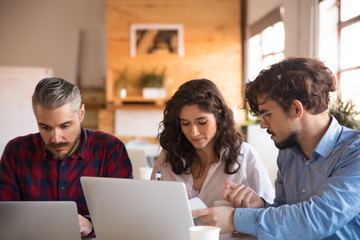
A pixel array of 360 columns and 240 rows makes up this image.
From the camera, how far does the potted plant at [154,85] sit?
21.6 ft

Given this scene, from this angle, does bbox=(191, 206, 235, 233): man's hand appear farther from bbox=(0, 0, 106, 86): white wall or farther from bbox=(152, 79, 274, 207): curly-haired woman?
bbox=(0, 0, 106, 86): white wall

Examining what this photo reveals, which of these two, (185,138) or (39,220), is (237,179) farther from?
(39,220)

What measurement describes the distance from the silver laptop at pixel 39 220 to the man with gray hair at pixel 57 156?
479mm

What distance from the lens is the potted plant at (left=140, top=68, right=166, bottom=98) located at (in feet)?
21.6

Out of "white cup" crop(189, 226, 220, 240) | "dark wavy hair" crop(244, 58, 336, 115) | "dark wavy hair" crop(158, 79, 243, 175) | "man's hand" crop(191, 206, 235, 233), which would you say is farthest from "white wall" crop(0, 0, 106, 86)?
"white cup" crop(189, 226, 220, 240)

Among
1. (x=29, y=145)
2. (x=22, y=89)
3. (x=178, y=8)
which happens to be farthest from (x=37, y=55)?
(x=29, y=145)

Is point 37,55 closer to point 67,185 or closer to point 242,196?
point 67,185

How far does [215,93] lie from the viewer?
2.27m

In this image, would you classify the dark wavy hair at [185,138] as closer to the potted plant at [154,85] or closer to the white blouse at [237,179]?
the white blouse at [237,179]

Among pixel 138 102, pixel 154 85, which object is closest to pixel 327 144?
pixel 154 85

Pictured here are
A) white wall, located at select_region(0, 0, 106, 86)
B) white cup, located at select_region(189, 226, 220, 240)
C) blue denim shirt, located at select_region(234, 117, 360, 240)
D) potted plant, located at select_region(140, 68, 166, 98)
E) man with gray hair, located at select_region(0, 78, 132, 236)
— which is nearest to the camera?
white cup, located at select_region(189, 226, 220, 240)

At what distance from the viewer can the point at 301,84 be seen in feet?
Result: 5.39

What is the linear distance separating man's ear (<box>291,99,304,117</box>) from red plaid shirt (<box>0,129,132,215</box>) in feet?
2.62

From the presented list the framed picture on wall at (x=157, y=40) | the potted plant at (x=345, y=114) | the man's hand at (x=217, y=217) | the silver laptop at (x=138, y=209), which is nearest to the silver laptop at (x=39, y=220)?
the silver laptop at (x=138, y=209)
